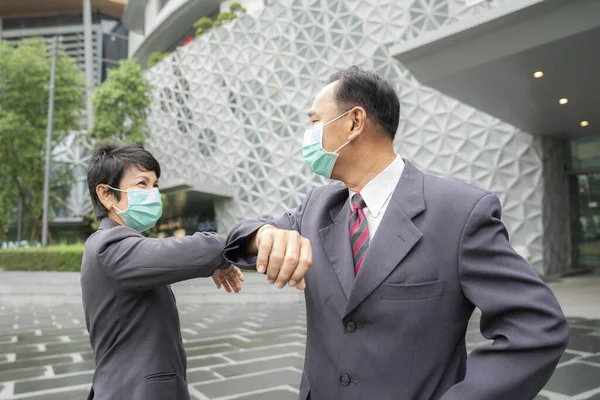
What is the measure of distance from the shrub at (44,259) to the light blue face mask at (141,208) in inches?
544

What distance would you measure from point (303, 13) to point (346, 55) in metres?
3.20

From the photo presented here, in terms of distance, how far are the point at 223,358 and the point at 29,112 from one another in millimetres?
20638

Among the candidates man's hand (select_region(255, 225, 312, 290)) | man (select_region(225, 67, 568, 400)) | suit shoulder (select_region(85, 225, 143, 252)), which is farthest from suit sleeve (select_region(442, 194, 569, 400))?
suit shoulder (select_region(85, 225, 143, 252))

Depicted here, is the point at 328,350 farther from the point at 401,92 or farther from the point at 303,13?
the point at 303,13

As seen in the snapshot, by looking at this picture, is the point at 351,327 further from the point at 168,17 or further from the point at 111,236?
the point at 168,17

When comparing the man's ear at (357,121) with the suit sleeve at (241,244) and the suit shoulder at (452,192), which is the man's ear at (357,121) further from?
the suit sleeve at (241,244)

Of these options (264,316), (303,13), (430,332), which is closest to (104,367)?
(430,332)

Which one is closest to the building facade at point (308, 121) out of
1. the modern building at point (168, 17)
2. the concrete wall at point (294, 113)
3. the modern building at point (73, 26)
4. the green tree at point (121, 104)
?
the concrete wall at point (294, 113)

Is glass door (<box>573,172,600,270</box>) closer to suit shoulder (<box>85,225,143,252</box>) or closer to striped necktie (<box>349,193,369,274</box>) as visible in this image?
striped necktie (<box>349,193,369,274</box>)

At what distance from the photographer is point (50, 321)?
9.14m

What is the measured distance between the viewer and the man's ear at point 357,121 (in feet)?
5.20

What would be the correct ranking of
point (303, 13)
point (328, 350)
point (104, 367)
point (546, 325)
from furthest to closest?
point (303, 13) → point (104, 367) → point (328, 350) → point (546, 325)

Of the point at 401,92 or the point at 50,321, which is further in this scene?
the point at 401,92

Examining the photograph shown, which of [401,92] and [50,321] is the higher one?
[401,92]
